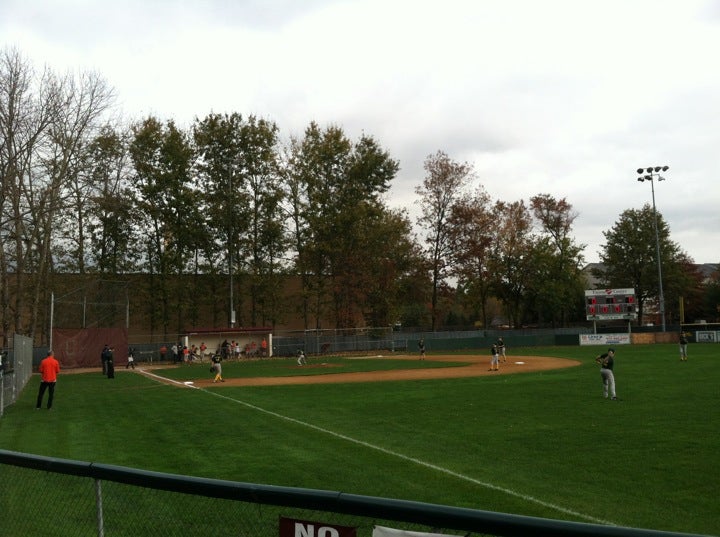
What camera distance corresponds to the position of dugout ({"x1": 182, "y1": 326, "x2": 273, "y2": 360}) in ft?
188

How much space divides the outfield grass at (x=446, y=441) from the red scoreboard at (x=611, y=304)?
118 feet

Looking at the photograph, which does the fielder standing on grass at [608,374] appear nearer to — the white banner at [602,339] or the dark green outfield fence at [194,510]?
the dark green outfield fence at [194,510]

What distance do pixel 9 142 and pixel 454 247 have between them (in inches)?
1880

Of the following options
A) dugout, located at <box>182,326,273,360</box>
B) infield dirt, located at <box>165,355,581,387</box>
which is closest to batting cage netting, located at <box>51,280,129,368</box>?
dugout, located at <box>182,326,273,360</box>

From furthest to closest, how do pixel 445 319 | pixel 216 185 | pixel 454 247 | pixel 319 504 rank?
pixel 445 319, pixel 454 247, pixel 216 185, pixel 319 504

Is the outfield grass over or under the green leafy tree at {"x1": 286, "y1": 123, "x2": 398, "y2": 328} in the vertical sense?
under


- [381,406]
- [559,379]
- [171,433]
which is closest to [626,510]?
[171,433]

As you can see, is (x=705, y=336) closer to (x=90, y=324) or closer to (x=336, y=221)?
(x=336, y=221)

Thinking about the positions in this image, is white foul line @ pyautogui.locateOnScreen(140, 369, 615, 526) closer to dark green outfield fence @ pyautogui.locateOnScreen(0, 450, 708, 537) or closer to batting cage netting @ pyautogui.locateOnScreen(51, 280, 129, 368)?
dark green outfield fence @ pyautogui.locateOnScreen(0, 450, 708, 537)

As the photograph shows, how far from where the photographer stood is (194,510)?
28.5 ft

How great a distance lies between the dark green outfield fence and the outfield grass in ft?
9.04

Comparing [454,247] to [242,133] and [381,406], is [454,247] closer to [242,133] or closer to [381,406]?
[242,133]

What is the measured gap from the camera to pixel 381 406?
21.2 meters

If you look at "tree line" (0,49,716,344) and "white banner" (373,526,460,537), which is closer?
"white banner" (373,526,460,537)
